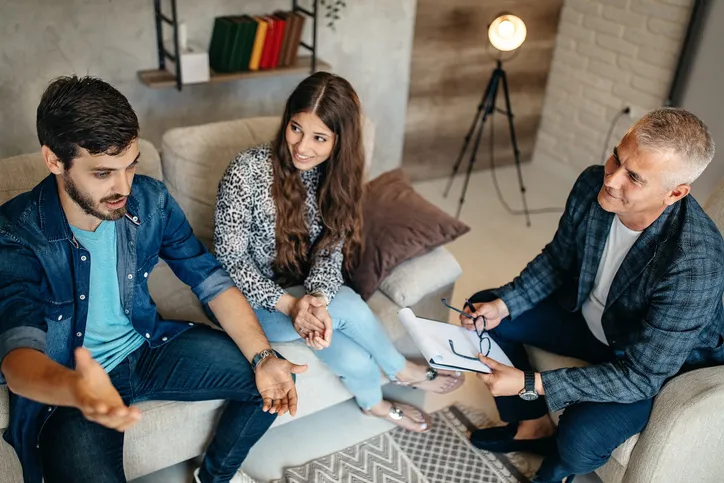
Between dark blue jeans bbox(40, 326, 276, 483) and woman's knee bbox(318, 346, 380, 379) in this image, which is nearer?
dark blue jeans bbox(40, 326, 276, 483)

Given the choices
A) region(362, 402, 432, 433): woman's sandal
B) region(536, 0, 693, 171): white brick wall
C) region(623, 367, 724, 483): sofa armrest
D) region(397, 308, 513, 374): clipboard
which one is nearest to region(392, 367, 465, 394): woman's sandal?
region(362, 402, 432, 433): woman's sandal

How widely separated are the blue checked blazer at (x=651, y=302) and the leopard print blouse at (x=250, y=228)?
706mm

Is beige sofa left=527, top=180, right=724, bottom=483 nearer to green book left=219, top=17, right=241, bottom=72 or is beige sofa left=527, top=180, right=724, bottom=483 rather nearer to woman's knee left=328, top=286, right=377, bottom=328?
woman's knee left=328, top=286, right=377, bottom=328

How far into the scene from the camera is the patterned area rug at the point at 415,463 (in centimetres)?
200

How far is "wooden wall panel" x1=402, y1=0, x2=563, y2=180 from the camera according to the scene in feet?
A: 11.2

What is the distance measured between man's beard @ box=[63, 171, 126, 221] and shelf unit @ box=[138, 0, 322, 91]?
4.15ft

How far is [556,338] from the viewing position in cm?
200

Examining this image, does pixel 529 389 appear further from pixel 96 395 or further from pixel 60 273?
pixel 60 273

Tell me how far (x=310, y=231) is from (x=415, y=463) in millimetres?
759

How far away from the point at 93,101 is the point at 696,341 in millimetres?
1518

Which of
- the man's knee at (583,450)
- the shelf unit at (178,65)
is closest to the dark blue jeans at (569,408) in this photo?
the man's knee at (583,450)

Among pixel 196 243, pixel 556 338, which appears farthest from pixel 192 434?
pixel 556 338

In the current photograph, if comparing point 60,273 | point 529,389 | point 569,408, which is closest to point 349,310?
point 529,389

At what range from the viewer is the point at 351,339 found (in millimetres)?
1953
